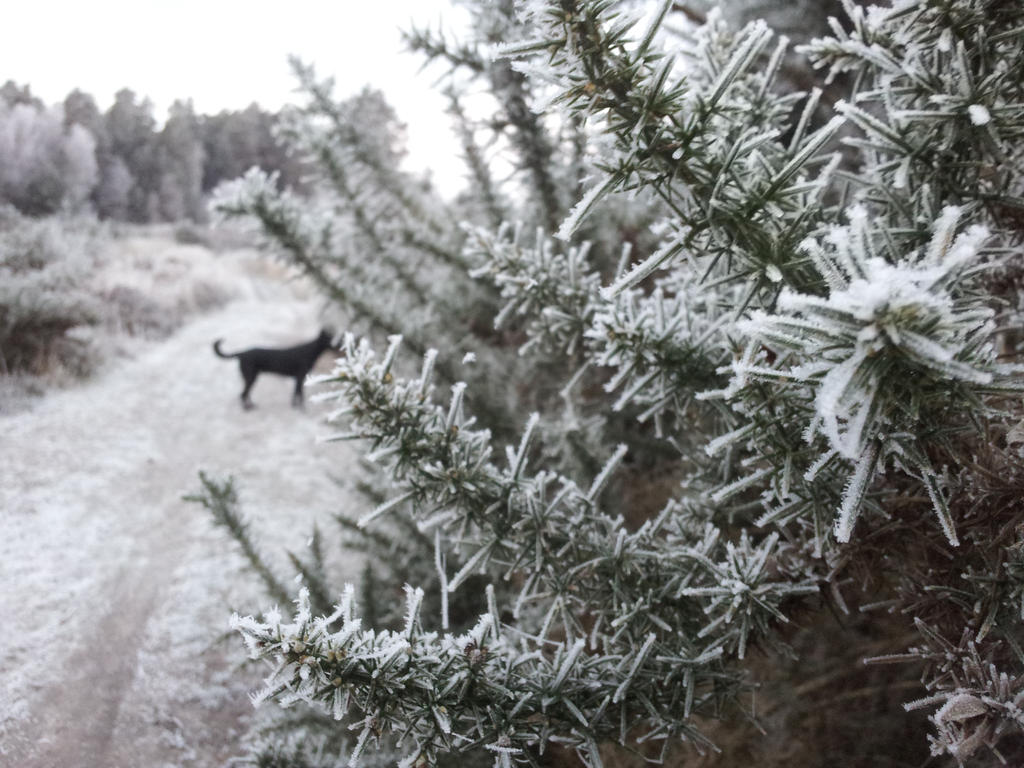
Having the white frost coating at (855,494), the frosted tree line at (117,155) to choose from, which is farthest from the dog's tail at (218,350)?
the white frost coating at (855,494)

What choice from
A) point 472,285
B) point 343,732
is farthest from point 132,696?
point 472,285

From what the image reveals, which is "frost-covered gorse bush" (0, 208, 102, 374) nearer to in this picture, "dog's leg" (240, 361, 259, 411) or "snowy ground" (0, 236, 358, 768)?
"snowy ground" (0, 236, 358, 768)

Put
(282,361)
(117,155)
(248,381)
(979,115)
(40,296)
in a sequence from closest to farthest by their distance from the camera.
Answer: (979,115), (40,296), (117,155), (248,381), (282,361)

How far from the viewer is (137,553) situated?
2.82m

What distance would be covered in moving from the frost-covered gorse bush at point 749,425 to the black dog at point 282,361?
3650 mm

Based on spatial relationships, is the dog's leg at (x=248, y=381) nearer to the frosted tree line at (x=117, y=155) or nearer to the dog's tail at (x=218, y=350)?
the dog's tail at (x=218, y=350)

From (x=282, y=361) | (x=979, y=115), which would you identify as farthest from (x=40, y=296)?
(x=979, y=115)

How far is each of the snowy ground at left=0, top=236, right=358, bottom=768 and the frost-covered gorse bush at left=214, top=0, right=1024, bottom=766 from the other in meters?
1.16

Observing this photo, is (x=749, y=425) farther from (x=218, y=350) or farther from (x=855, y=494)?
(x=218, y=350)

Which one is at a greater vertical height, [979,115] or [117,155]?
[117,155]

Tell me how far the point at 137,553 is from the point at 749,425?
289cm

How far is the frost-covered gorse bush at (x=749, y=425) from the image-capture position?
2.86 ft

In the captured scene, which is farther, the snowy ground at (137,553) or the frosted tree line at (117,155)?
the frosted tree line at (117,155)

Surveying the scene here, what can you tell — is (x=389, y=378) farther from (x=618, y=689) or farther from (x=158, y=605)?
(x=158, y=605)
